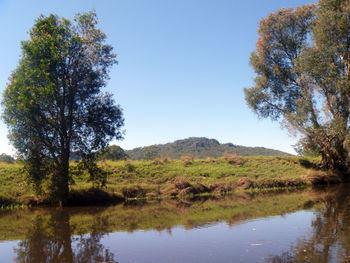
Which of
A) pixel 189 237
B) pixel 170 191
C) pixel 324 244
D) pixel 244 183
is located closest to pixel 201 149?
pixel 244 183

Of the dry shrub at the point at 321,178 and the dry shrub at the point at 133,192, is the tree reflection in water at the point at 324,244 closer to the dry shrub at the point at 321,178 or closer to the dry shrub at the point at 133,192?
the dry shrub at the point at 133,192

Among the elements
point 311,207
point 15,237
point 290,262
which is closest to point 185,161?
point 311,207

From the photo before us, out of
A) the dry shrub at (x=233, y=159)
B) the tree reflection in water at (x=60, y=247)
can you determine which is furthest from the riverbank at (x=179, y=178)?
the tree reflection in water at (x=60, y=247)

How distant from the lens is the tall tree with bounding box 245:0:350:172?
26.3m

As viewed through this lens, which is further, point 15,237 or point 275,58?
point 275,58

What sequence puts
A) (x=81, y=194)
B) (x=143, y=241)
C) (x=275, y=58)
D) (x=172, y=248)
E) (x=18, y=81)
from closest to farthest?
(x=172, y=248)
(x=143, y=241)
(x=18, y=81)
(x=81, y=194)
(x=275, y=58)

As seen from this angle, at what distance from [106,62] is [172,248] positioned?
16695 millimetres

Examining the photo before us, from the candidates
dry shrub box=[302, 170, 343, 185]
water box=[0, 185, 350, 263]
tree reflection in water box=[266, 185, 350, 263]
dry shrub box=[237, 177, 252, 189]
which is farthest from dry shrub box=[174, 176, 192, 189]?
tree reflection in water box=[266, 185, 350, 263]

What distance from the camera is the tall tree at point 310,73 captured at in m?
26.3

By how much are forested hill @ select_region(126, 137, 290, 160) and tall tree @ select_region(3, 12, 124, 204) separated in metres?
93.3

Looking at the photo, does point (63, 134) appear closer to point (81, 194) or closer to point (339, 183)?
point (81, 194)

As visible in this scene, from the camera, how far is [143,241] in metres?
9.38

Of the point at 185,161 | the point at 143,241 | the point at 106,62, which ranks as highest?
the point at 106,62

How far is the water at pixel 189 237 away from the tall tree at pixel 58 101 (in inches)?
225
